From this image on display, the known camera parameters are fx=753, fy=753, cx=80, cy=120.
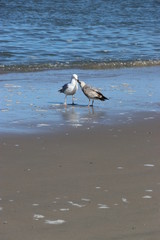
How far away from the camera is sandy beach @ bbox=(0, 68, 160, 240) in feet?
18.0

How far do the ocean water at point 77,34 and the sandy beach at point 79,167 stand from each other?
5.20 metres

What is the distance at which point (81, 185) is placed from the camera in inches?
255

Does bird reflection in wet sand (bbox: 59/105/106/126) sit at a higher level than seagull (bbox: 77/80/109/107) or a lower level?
lower

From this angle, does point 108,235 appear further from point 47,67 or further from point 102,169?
point 47,67

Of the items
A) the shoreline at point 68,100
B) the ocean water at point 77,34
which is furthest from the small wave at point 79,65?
the shoreline at point 68,100

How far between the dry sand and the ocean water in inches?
288

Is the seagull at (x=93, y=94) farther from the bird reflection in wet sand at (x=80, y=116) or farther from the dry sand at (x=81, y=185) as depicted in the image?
the dry sand at (x=81, y=185)

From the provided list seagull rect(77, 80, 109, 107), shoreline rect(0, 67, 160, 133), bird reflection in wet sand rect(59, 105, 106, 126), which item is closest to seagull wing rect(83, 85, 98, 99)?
seagull rect(77, 80, 109, 107)

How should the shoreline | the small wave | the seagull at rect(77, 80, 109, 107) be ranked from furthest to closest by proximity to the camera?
1. the small wave
2. the seagull at rect(77, 80, 109, 107)
3. the shoreline

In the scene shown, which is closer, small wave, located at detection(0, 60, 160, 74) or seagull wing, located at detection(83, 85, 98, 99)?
seagull wing, located at detection(83, 85, 98, 99)

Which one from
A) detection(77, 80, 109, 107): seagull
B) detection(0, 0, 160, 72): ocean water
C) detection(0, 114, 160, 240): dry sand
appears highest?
detection(0, 0, 160, 72): ocean water

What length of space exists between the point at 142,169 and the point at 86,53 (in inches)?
452

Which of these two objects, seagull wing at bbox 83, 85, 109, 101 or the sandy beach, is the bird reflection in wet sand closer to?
the sandy beach

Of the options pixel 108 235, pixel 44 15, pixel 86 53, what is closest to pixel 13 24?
pixel 44 15
